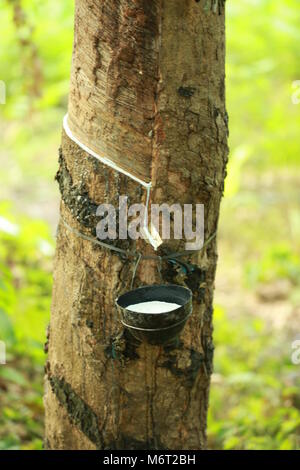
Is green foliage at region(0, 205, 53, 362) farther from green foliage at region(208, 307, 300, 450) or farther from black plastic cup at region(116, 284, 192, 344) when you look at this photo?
green foliage at region(208, 307, 300, 450)

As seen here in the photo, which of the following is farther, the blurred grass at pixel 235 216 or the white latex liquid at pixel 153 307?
the blurred grass at pixel 235 216

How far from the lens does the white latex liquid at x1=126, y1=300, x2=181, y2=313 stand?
152cm

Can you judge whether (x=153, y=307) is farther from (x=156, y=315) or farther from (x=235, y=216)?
(x=235, y=216)

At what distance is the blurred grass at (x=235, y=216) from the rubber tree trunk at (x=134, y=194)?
2.99 ft

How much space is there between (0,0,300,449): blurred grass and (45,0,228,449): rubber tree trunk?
2.99 feet

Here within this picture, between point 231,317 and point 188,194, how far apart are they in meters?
3.07

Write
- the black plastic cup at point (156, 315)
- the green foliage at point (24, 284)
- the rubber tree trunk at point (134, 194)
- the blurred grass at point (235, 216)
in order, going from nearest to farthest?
the black plastic cup at point (156, 315) < the rubber tree trunk at point (134, 194) < the green foliage at point (24, 284) < the blurred grass at point (235, 216)

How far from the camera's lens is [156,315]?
1415mm

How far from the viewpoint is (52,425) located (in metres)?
1.93

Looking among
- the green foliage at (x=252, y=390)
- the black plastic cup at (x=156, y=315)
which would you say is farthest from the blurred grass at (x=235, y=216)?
the black plastic cup at (x=156, y=315)

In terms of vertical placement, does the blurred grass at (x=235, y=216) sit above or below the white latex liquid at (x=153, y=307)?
above

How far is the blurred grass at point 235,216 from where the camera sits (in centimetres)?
320

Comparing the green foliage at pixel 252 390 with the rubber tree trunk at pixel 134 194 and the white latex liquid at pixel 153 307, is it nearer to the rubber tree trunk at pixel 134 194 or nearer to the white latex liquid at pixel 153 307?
the rubber tree trunk at pixel 134 194

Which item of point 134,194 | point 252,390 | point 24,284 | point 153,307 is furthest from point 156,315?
point 24,284
